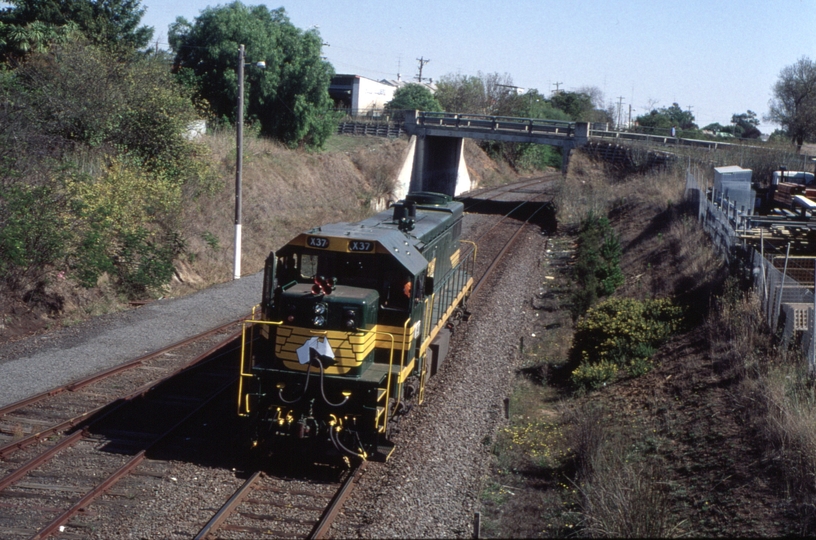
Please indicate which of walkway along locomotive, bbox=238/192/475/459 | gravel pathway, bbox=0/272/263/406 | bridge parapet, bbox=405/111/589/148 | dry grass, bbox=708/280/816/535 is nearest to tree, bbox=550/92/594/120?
bridge parapet, bbox=405/111/589/148

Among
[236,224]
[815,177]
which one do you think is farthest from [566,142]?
[236,224]

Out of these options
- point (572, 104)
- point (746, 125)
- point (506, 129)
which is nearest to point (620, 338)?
point (506, 129)

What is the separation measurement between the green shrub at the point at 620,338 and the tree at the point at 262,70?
25802 mm

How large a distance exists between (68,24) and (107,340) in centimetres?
1933

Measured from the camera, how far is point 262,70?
36562 mm

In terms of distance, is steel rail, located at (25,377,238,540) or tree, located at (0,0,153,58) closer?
steel rail, located at (25,377,238,540)

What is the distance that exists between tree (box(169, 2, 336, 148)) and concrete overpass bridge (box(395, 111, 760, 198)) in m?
7.68

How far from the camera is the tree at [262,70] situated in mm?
35625

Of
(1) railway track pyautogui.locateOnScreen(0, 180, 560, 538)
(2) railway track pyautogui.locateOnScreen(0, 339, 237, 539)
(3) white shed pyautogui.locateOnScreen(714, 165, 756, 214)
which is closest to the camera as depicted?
(1) railway track pyautogui.locateOnScreen(0, 180, 560, 538)

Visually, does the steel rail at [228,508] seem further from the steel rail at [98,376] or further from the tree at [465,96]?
the tree at [465,96]

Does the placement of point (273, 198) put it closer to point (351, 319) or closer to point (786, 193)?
point (786, 193)

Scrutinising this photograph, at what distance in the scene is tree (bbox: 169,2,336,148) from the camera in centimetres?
3562

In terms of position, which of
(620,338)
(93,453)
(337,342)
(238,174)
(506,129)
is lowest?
(93,453)

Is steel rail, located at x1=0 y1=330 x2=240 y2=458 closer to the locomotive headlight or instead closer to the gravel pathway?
the gravel pathway
